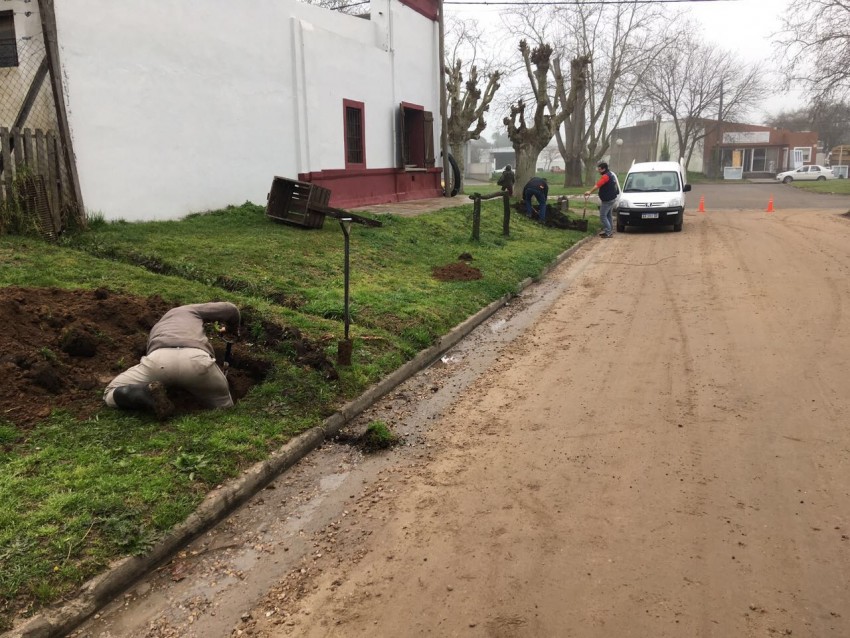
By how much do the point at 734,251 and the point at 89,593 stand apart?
540 inches

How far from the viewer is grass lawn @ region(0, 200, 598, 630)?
3.44m

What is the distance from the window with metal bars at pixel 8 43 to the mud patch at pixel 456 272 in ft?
23.5

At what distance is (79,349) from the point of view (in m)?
5.40

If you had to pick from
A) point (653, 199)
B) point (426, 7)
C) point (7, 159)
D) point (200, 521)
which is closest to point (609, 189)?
point (653, 199)

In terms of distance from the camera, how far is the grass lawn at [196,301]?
3.44 metres

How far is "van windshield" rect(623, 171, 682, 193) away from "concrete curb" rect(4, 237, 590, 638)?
15178 mm

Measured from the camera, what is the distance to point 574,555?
3.41 metres

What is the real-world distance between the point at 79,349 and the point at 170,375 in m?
1.20

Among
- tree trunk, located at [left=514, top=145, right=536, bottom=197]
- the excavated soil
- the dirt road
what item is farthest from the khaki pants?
tree trunk, located at [left=514, top=145, right=536, bottom=197]

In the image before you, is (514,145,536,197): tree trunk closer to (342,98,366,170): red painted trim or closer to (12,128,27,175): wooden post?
(342,98,366,170): red painted trim

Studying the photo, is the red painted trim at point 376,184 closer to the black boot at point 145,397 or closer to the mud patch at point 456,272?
the mud patch at point 456,272

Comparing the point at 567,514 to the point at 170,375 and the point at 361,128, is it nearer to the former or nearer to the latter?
the point at 170,375

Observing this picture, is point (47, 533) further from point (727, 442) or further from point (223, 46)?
point (223, 46)

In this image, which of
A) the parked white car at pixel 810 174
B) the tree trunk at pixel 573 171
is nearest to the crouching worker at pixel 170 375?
the tree trunk at pixel 573 171
